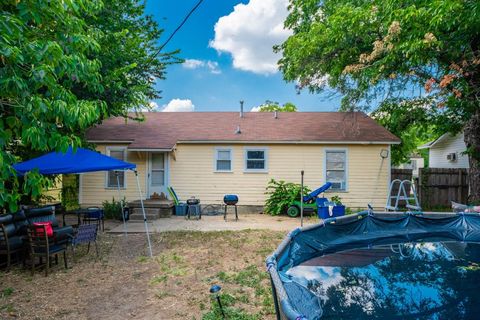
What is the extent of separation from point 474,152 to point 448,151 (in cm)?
964

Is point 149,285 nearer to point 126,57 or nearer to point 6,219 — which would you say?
point 6,219

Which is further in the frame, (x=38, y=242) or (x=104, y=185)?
(x=104, y=185)

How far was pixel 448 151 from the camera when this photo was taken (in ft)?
63.6

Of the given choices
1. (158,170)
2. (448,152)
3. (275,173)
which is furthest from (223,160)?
(448,152)

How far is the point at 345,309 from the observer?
14.0 feet

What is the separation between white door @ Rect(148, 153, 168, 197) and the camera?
12.8 m

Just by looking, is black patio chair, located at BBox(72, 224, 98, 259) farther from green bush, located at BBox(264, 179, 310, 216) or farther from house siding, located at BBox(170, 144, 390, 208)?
green bush, located at BBox(264, 179, 310, 216)

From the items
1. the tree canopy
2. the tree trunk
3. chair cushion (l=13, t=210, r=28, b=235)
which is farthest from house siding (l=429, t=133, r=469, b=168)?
chair cushion (l=13, t=210, r=28, b=235)

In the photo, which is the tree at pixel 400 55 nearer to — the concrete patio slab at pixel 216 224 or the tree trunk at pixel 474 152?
the tree trunk at pixel 474 152

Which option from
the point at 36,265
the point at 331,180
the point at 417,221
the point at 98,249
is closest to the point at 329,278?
the point at 417,221

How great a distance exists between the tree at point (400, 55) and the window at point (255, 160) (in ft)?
10.9

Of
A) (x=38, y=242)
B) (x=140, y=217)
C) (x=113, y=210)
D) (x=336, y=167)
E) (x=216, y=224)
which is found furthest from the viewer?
(x=336, y=167)

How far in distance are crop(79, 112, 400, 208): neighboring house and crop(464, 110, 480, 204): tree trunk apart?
2679 millimetres

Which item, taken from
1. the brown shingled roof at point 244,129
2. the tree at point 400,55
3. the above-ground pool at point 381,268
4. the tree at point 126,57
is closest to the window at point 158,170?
the brown shingled roof at point 244,129
